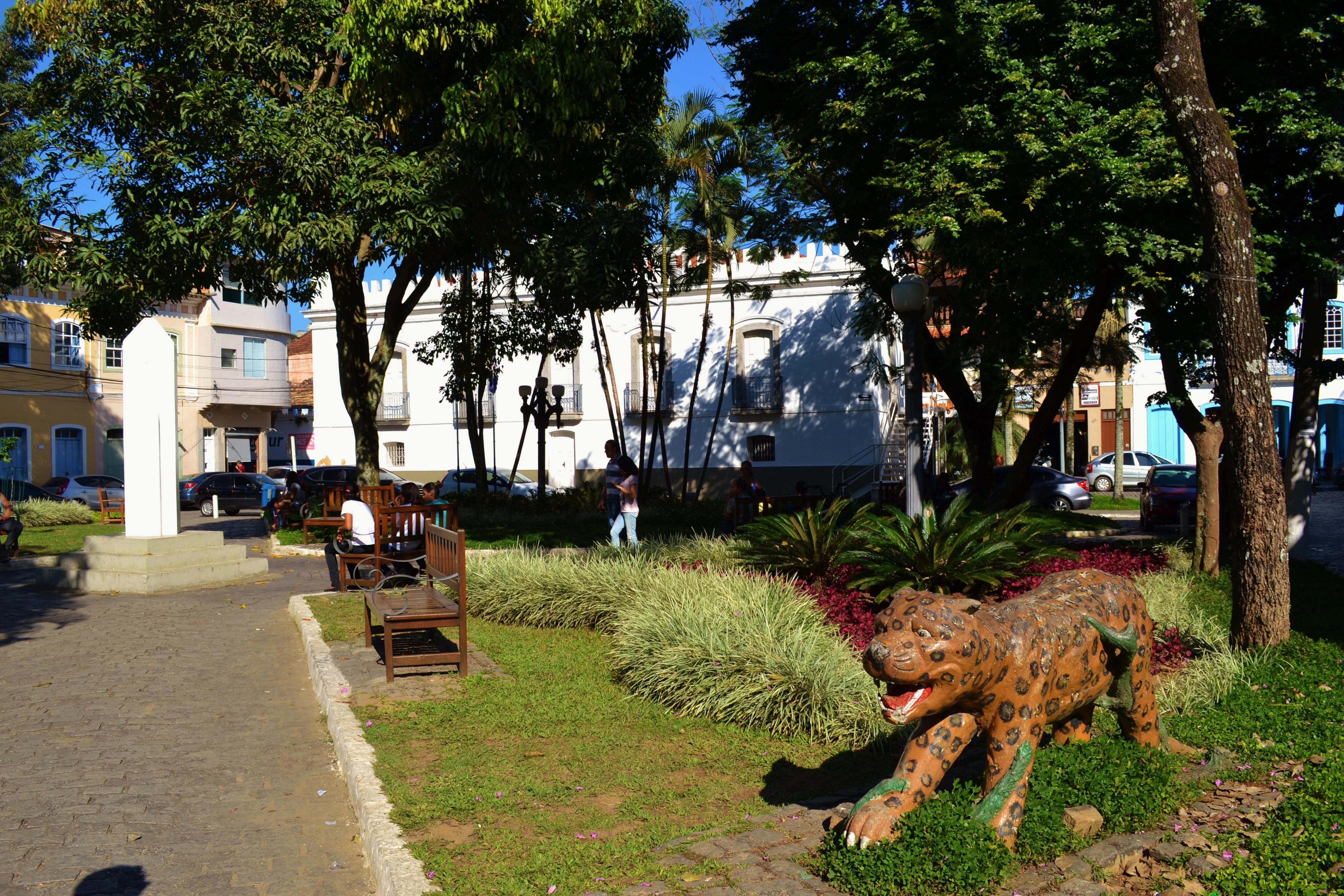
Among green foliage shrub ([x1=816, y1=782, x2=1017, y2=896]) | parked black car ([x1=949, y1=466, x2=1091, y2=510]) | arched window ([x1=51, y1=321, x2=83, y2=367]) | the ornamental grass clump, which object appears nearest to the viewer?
green foliage shrub ([x1=816, y1=782, x2=1017, y2=896])

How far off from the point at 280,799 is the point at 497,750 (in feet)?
3.84

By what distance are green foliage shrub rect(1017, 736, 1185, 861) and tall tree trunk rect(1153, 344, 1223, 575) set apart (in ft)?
25.5

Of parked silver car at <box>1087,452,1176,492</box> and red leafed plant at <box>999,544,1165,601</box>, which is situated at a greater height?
parked silver car at <box>1087,452,1176,492</box>

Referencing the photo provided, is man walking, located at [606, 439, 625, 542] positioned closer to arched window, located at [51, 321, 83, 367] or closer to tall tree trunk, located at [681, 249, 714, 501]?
tall tree trunk, located at [681, 249, 714, 501]

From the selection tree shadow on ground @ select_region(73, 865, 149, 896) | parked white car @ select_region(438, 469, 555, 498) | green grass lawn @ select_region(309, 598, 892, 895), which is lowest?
tree shadow on ground @ select_region(73, 865, 149, 896)

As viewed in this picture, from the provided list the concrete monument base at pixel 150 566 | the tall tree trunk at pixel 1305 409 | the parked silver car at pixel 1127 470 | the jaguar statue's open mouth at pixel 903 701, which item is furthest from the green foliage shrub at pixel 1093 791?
the parked silver car at pixel 1127 470

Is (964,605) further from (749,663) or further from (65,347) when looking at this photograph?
(65,347)

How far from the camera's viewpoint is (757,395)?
103 feet

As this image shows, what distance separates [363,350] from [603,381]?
1094cm

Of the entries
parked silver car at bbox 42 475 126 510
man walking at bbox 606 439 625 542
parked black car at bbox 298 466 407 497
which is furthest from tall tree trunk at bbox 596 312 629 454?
parked silver car at bbox 42 475 126 510

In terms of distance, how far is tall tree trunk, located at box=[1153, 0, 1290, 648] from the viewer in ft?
22.9

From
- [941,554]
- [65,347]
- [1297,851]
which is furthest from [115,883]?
[65,347]

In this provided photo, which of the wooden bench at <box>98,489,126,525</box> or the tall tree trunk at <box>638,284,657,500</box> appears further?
the wooden bench at <box>98,489,126,525</box>

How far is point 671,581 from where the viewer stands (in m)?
8.77
